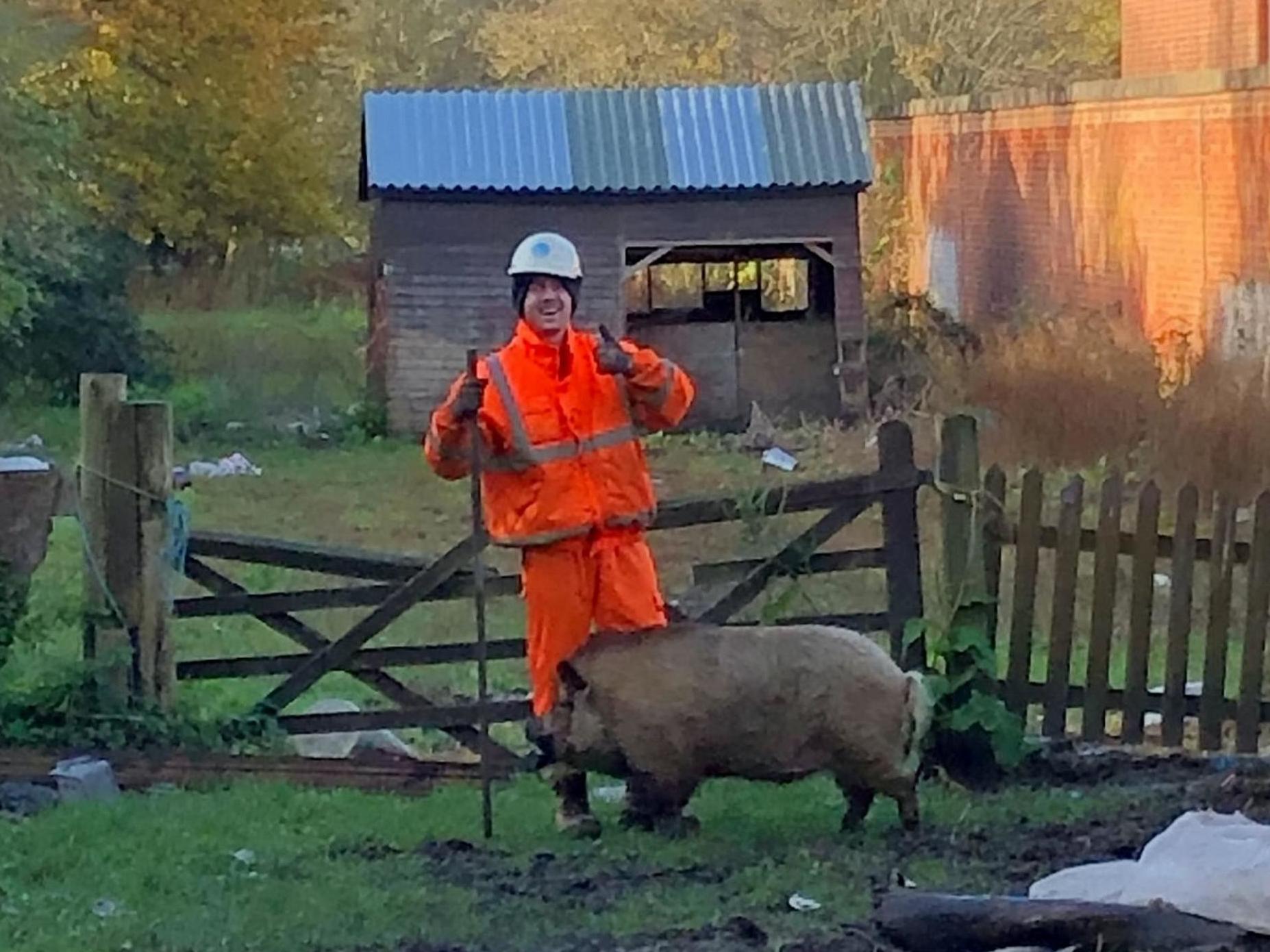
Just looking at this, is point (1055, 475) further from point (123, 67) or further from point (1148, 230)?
point (123, 67)

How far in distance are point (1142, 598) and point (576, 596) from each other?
2.62 meters

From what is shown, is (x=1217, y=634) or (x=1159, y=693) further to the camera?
(x=1159, y=693)

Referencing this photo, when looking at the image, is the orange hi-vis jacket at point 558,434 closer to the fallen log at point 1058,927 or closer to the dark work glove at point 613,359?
the dark work glove at point 613,359

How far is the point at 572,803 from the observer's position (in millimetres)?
7848

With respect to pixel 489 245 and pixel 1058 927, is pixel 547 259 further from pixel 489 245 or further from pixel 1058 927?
pixel 489 245

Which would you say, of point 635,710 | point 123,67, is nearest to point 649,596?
point 635,710

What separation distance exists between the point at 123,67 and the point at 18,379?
650 cm

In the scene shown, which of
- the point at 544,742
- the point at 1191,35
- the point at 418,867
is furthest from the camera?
the point at 1191,35

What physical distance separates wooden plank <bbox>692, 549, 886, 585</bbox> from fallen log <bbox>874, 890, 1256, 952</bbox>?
3.68 metres

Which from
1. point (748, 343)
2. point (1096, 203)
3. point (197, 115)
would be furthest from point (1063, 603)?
point (197, 115)

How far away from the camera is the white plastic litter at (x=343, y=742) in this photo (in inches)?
392

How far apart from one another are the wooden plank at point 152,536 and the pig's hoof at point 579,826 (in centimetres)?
221

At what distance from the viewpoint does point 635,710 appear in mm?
7535

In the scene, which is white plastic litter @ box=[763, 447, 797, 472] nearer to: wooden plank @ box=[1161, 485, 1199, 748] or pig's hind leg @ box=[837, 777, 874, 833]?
wooden plank @ box=[1161, 485, 1199, 748]
